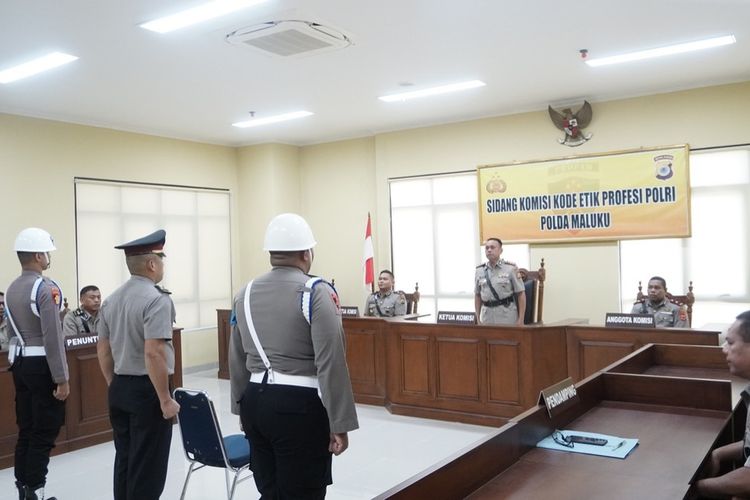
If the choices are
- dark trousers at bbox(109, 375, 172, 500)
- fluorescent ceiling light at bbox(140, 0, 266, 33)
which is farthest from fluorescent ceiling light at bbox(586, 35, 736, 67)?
dark trousers at bbox(109, 375, 172, 500)

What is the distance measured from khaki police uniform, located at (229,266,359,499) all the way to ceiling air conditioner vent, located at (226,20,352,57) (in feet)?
8.09

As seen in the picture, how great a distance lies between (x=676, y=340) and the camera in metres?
4.66

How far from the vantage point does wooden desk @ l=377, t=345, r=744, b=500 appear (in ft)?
5.30

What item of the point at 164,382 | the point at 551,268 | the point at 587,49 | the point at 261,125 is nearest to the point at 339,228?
the point at 261,125

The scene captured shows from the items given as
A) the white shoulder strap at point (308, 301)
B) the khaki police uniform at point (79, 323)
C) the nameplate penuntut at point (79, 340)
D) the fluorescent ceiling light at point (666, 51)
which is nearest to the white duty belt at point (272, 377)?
the white shoulder strap at point (308, 301)

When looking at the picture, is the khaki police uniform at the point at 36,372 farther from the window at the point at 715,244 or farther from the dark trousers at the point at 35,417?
the window at the point at 715,244

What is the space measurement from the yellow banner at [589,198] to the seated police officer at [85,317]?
4.19 m

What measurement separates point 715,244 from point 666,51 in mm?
2123

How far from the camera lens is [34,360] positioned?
3547mm

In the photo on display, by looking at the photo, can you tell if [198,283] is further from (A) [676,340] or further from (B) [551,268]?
(A) [676,340]

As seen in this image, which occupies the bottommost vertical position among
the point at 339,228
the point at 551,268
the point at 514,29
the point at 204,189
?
the point at 551,268

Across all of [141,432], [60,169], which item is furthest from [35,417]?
[60,169]

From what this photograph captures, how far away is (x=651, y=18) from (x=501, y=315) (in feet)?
8.66

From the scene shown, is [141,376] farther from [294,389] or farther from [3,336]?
[3,336]
